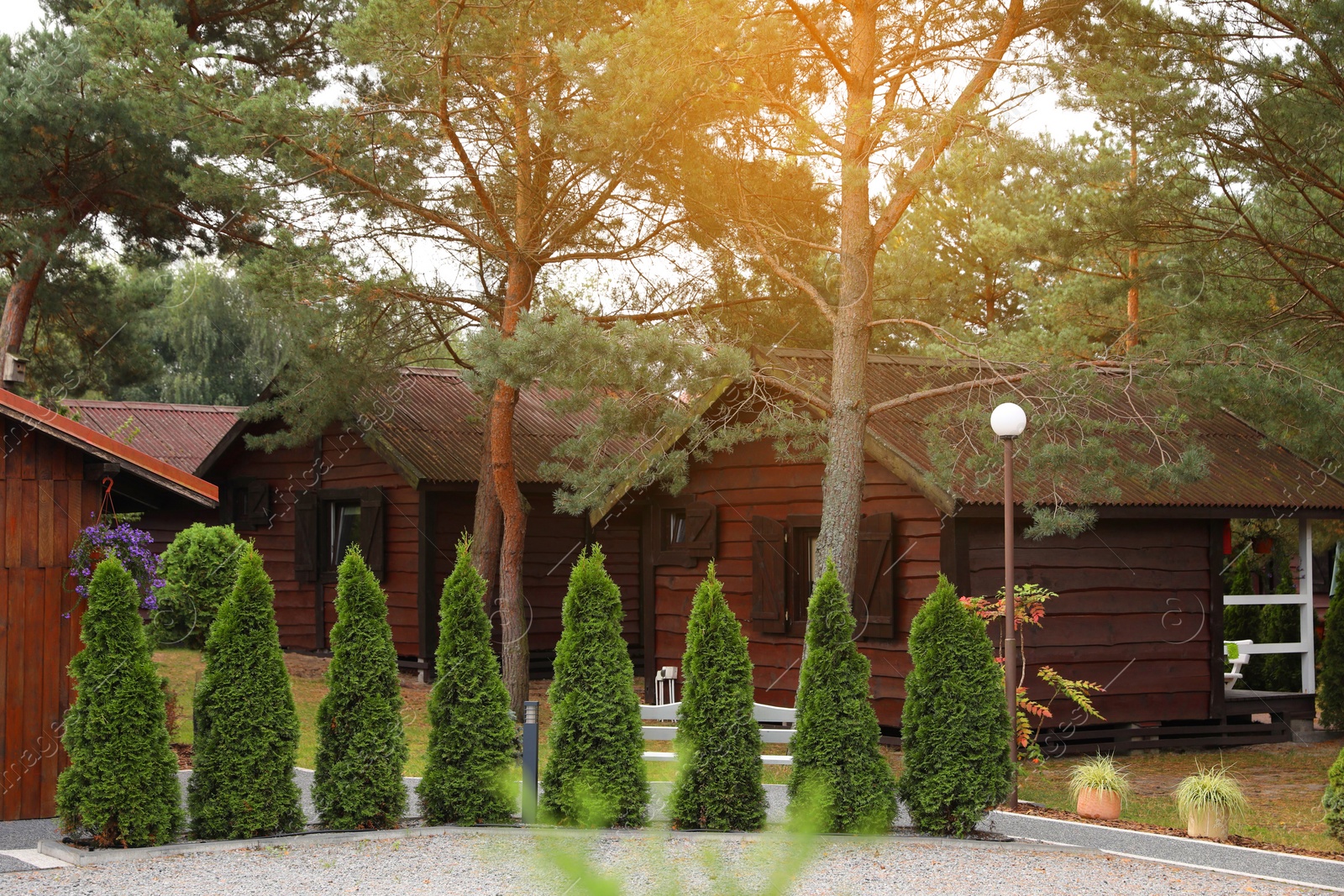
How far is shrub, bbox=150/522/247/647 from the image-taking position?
1541 centimetres

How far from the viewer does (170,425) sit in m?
27.2

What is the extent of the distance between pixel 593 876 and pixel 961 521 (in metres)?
10.9

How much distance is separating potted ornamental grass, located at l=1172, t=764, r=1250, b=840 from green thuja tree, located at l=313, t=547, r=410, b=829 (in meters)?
5.27

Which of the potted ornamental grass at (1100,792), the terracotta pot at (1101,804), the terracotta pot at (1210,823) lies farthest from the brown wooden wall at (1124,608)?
the terracotta pot at (1210,823)

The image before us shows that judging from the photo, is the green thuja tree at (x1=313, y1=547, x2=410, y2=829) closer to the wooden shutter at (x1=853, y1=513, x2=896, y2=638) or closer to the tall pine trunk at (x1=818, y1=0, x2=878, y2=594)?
the tall pine trunk at (x1=818, y1=0, x2=878, y2=594)

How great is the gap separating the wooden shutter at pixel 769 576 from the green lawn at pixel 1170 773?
143 cm

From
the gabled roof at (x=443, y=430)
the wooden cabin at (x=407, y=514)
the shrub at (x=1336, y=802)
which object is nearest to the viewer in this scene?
the shrub at (x=1336, y=802)

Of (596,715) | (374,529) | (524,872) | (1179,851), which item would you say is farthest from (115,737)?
(374,529)

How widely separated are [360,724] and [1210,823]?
18.6 ft

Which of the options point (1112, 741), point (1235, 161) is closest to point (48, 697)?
point (1112, 741)

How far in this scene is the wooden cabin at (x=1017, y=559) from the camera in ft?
41.4

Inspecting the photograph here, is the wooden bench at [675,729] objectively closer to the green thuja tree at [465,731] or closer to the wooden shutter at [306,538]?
Result: the green thuja tree at [465,731]

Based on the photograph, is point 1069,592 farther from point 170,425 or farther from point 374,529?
point 170,425

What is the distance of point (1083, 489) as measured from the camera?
35.1 feet
